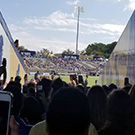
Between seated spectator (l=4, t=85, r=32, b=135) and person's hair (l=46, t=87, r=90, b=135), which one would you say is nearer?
person's hair (l=46, t=87, r=90, b=135)

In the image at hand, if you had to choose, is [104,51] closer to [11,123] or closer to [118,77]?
[118,77]

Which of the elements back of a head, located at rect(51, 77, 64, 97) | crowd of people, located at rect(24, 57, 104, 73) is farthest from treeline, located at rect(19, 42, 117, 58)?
back of a head, located at rect(51, 77, 64, 97)

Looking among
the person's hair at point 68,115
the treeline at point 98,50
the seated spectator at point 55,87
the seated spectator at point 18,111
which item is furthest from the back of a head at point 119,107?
the treeline at point 98,50

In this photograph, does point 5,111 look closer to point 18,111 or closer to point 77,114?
point 77,114

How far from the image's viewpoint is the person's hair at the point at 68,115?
1.60 m

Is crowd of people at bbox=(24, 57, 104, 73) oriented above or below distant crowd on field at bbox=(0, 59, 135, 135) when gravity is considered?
above

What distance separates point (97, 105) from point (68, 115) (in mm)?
1615

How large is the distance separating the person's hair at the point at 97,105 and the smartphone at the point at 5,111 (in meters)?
1.35

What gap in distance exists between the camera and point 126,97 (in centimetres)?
277

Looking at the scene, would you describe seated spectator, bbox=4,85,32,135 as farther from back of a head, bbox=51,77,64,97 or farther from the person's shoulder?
back of a head, bbox=51,77,64,97

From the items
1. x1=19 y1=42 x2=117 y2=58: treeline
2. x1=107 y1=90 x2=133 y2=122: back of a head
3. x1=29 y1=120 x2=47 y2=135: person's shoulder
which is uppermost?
x1=19 y1=42 x2=117 y2=58: treeline

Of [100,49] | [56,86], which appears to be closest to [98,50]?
[100,49]

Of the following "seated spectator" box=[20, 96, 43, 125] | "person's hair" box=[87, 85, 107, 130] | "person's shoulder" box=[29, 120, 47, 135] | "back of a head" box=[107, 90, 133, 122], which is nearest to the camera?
"person's shoulder" box=[29, 120, 47, 135]

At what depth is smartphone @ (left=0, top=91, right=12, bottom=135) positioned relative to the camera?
1631 mm
